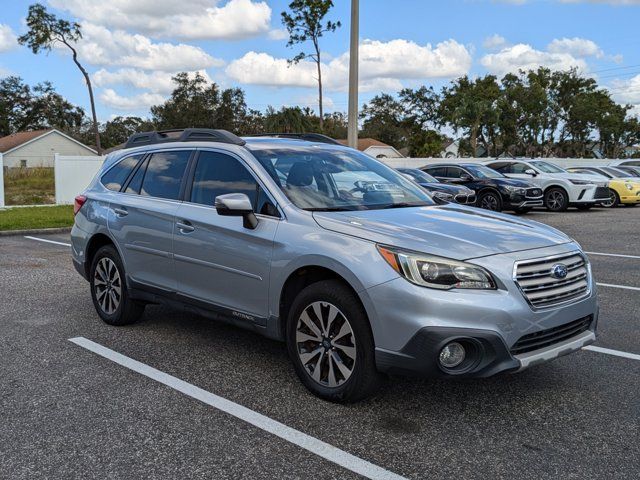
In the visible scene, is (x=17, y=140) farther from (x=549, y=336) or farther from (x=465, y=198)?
(x=549, y=336)

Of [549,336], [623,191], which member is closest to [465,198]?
[623,191]

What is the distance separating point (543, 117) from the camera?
231 feet

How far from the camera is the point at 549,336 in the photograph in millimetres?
3898

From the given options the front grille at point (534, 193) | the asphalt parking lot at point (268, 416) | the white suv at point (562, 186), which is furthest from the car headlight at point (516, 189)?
the asphalt parking lot at point (268, 416)

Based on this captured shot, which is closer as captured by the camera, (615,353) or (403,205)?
(403,205)

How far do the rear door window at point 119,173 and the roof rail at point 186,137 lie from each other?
0.16 meters

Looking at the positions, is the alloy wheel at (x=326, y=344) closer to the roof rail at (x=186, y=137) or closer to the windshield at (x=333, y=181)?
the windshield at (x=333, y=181)

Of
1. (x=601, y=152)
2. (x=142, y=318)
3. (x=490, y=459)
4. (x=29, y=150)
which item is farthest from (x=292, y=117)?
(x=601, y=152)

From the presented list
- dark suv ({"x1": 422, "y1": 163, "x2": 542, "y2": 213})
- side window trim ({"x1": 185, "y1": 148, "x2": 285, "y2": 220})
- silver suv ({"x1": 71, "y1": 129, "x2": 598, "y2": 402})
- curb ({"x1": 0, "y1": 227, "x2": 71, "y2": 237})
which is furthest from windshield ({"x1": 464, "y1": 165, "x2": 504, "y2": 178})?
side window trim ({"x1": 185, "y1": 148, "x2": 285, "y2": 220})

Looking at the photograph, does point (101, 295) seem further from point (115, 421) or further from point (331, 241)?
point (331, 241)

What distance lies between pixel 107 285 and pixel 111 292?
3.9 inches

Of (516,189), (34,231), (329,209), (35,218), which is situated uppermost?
(329,209)

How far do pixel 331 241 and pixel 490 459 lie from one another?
1561mm

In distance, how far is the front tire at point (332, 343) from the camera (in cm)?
388
